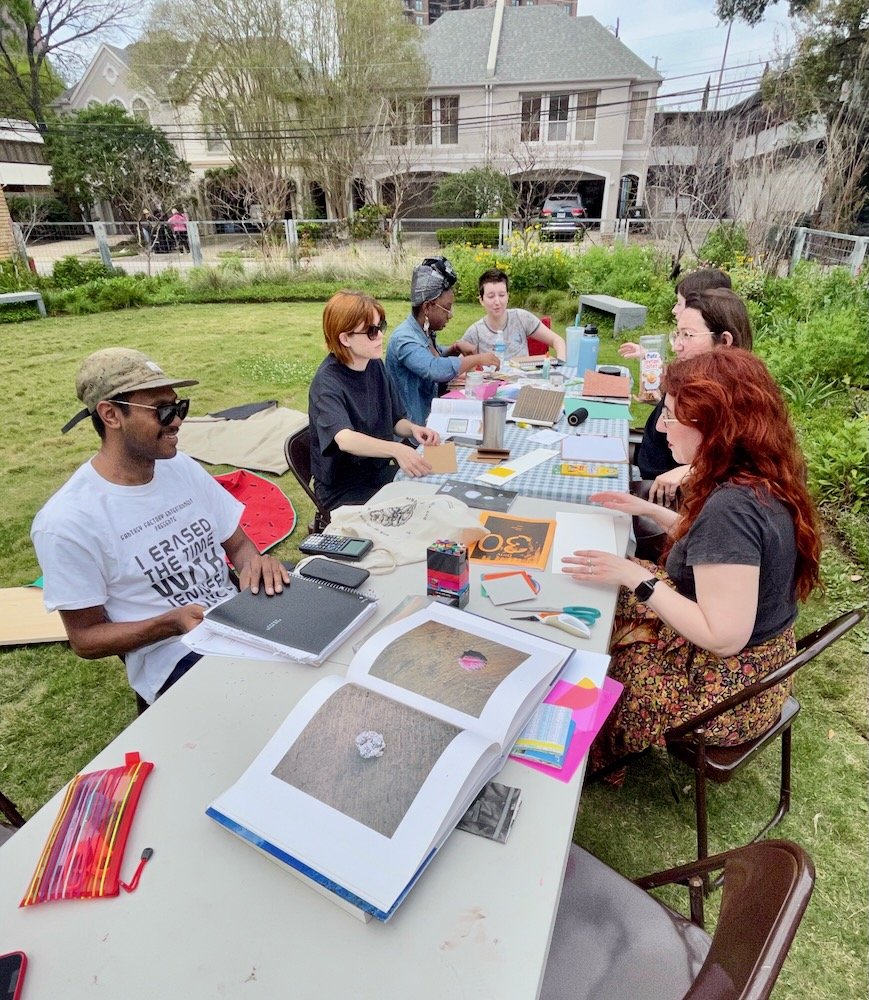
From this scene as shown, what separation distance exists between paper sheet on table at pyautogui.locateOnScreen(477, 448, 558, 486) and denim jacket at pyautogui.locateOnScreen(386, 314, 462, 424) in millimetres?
1076

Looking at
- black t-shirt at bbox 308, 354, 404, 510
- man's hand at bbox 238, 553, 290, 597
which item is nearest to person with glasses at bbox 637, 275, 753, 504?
black t-shirt at bbox 308, 354, 404, 510

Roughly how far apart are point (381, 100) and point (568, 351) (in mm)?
21864

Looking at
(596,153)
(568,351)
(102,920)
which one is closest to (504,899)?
(102,920)

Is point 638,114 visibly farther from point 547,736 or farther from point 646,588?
point 547,736

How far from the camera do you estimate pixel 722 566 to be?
4.91 feet

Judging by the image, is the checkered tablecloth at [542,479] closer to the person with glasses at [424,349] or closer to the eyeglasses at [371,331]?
the eyeglasses at [371,331]

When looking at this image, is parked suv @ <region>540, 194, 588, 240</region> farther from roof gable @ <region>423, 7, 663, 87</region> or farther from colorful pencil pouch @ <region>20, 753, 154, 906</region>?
colorful pencil pouch @ <region>20, 753, 154, 906</region>

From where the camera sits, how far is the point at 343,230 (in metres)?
15.6

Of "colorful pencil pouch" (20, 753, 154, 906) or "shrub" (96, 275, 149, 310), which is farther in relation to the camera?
"shrub" (96, 275, 149, 310)

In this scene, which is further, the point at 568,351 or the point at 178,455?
the point at 568,351

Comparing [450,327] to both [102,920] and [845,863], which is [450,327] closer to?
[845,863]

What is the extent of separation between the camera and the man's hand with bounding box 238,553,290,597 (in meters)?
1.73

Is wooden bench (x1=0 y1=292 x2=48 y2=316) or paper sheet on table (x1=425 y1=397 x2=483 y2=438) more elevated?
paper sheet on table (x1=425 y1=397 x2=483 y2=438)

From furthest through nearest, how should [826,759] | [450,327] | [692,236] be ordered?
[692,236] < [450,327] < [826,759]
